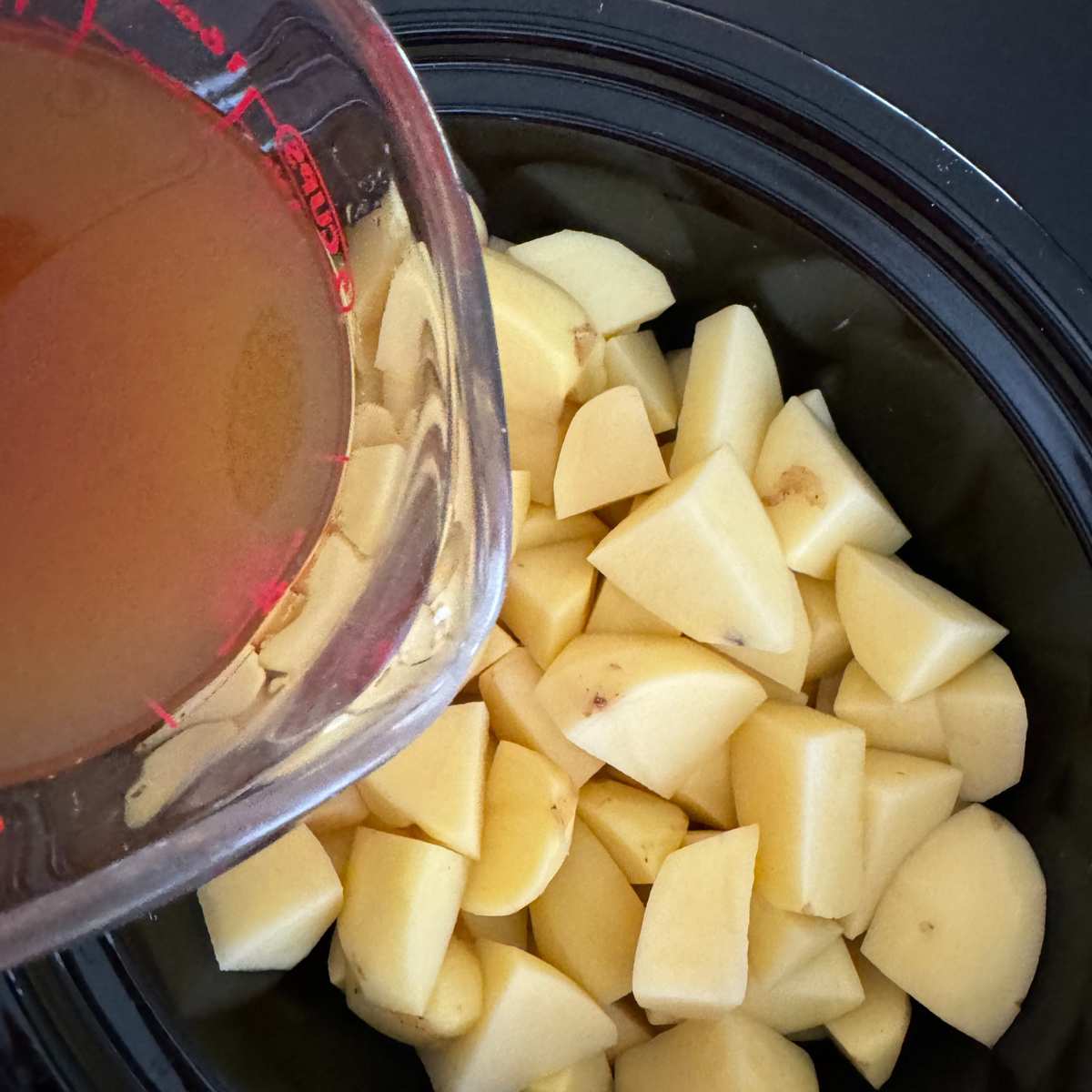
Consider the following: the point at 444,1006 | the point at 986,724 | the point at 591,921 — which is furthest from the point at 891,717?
the point at 444,1006

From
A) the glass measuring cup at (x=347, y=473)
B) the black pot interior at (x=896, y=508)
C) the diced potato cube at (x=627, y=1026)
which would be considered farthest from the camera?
the diced potato cube at (x=627, y=1026)

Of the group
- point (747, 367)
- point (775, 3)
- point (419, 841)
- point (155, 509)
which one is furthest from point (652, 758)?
point (775, 3)

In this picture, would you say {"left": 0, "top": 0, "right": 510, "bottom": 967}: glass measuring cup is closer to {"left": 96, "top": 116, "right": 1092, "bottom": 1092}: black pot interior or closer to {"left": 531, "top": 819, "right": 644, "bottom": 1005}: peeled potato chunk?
{"left": 96, "top": 116, "right": 1092, "bottom": 1092}: black pot interior

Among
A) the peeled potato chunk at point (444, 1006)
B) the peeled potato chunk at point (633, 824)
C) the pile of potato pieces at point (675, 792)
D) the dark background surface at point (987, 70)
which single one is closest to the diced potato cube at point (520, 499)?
the pile of potato pieces at point (675, 792)

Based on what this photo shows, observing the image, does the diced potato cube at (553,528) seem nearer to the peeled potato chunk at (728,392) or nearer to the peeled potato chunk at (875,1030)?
the peeled potato chunk at (728,392)

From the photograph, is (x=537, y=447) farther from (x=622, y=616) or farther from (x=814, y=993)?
(x=814, y=993)

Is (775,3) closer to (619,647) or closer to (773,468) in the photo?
(773,468)
